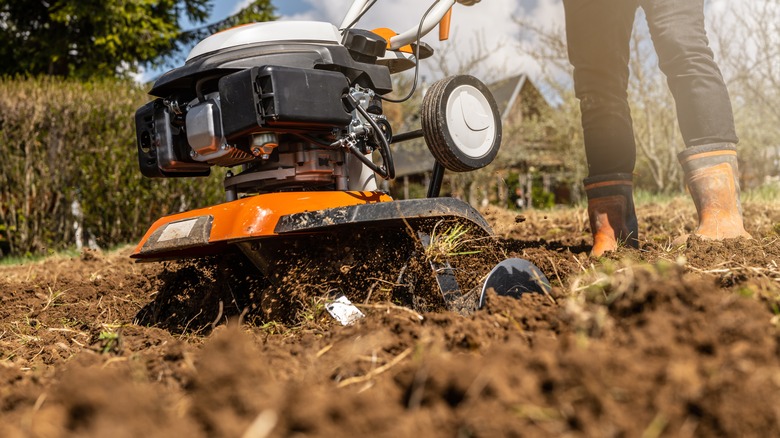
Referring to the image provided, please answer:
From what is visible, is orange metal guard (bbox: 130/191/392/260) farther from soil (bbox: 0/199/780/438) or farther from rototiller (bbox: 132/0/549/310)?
soil (bbox: 0/199/780/438)

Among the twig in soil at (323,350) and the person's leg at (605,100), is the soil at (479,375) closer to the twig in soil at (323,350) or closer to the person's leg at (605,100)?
the twig in soil at (323,350)

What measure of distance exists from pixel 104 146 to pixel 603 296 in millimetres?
6304

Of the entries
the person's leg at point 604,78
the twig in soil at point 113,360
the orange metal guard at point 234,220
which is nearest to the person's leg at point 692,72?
the person's leg at point 604,78

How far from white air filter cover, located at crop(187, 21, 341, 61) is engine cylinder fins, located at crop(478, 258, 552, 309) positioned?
1.07 m

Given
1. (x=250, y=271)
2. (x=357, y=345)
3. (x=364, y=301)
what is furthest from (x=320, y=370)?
(x=250, y=271)

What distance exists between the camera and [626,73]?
285 centimetres

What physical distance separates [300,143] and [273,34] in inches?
15.3

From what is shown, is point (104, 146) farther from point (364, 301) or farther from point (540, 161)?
point (540, 161)

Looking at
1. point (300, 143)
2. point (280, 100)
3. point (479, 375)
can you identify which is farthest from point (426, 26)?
point (479, 375)

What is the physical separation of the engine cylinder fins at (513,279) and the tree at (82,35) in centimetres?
1062

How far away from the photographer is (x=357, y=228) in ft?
6.36

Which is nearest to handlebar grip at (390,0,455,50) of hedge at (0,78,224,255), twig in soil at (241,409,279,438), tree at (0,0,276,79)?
twig in soil at (241,409,279,438)

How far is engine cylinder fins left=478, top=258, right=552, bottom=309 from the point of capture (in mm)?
1681

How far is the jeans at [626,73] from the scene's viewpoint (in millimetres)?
2486
